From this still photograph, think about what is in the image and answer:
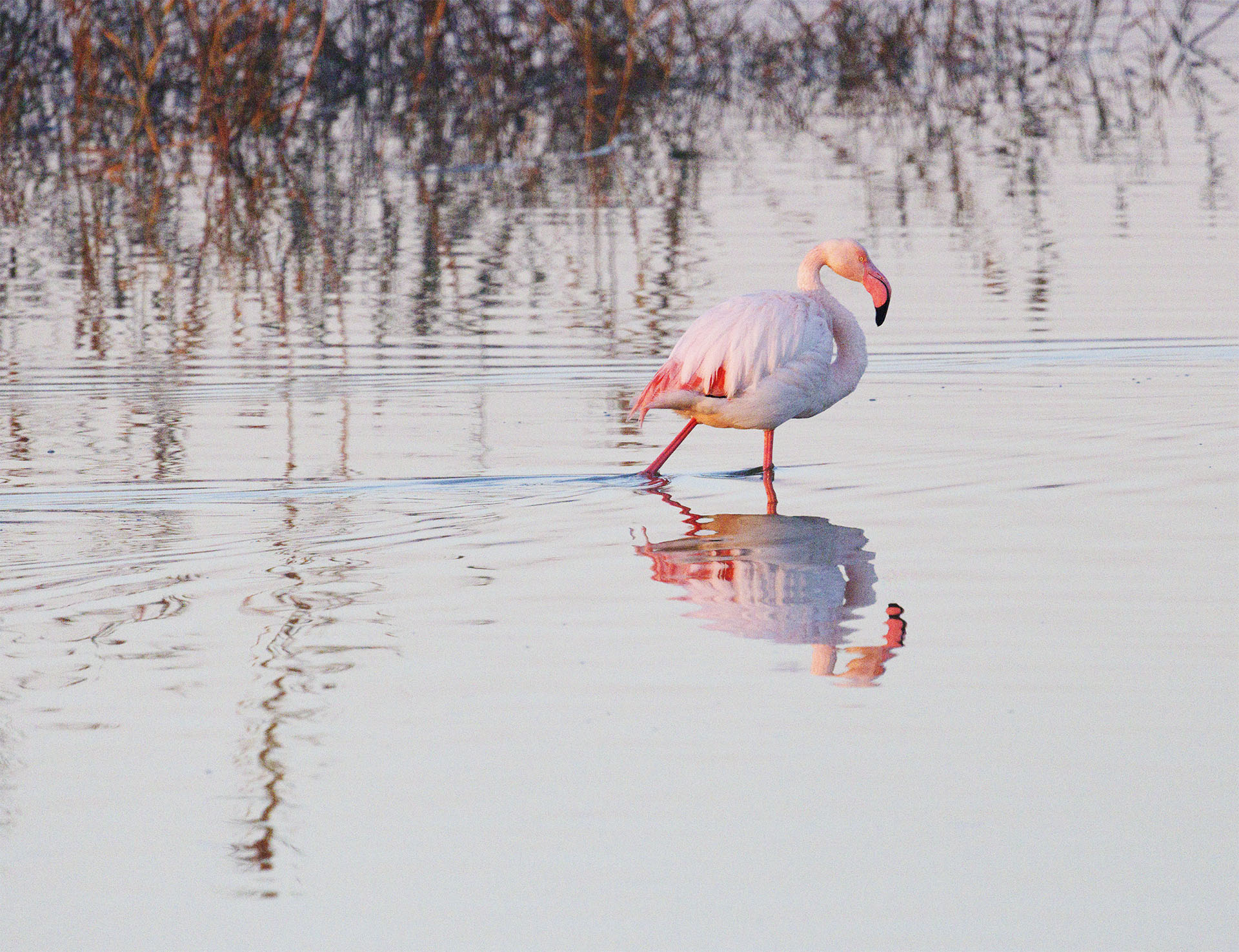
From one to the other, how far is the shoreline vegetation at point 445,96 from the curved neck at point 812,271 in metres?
4.59

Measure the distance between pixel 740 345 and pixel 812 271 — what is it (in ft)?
2.43

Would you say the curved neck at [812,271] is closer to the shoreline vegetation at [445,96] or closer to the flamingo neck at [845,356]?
the flamingo neck at [845,356]

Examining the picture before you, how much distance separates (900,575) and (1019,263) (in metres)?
6.17

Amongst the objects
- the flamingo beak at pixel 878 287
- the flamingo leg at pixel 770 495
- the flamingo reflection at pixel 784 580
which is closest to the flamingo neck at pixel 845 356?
the flamingo beak at pixel 878 287

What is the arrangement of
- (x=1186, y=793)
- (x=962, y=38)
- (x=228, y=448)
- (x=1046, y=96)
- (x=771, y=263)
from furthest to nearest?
(x=962, y=38) < (x=1046, y=96) < (x=771, y=263) < (x=228, y=448) < (x=1186, y=793)

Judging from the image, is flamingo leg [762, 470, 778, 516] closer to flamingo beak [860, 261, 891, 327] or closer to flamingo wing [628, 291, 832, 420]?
flamingo wing [628, 291, 832, 420]

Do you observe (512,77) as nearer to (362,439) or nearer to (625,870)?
(362,439)

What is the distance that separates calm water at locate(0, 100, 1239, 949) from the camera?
3496 millimetres

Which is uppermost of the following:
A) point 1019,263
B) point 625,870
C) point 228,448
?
point 1019,263

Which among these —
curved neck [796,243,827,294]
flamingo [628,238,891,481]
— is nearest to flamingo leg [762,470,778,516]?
flamingo [628,238,891,481]

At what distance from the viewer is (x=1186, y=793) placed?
384cm

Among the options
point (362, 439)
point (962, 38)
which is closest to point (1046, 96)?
point (962, 38)

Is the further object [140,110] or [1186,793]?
[140,110]

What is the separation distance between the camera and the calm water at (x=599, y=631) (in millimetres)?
3496
